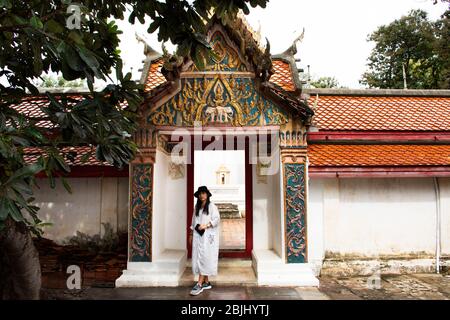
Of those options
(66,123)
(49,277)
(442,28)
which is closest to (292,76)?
(66,123)

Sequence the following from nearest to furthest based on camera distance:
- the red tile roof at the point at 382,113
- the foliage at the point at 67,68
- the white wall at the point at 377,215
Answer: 1. the foliage at the point at 67,68
2. the white wall at the point at 377,215
3. the red tile roof at the point at 382,113

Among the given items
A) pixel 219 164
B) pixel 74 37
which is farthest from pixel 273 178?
pixel 219 164

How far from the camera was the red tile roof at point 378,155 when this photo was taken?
261 inches

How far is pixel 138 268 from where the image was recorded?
590cm

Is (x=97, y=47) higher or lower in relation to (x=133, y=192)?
higher

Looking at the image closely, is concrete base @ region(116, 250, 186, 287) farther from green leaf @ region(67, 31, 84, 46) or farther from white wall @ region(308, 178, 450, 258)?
green leaf @ region(67, 31, 84, 46)

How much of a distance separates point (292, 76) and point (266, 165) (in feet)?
6.72

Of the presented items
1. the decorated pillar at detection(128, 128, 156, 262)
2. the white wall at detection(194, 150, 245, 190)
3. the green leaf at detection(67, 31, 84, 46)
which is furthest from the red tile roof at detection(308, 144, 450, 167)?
the white wall at detection(194, 150, 245, 190)

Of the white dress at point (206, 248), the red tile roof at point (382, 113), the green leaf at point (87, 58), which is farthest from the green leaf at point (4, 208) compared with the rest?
the red tile roof at point (382, 113)

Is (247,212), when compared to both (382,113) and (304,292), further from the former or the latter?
(382,113)

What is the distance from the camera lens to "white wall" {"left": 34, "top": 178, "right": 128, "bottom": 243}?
22.3 feet

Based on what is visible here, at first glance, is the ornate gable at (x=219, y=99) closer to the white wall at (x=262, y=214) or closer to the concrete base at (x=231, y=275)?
the white wall at (x=262, y=214)

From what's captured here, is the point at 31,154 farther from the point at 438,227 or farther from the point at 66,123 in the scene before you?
the point at 438,227

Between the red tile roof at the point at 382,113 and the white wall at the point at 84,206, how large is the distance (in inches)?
178
